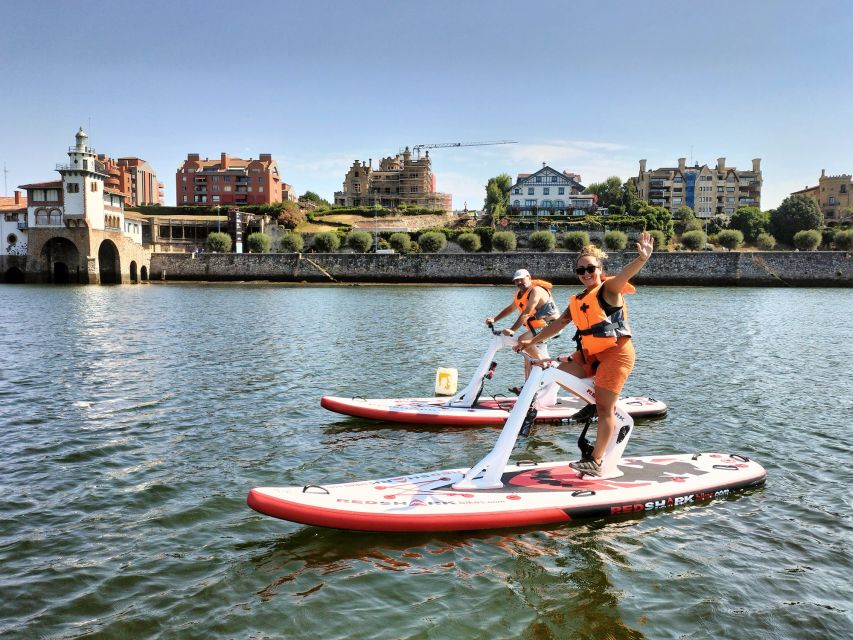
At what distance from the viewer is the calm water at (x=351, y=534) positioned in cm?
636

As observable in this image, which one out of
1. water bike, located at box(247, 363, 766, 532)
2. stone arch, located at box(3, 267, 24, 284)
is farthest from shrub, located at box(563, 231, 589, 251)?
water bike, located at box(247, 363, 766, 532)

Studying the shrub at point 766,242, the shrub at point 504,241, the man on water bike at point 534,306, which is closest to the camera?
the man on water bike at point 534,306

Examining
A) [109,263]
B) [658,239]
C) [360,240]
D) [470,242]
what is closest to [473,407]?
[360,240]

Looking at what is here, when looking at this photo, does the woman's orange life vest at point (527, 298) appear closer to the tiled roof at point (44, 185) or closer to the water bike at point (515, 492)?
the water bike at point (515, 492)

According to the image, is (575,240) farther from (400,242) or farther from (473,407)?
(473,407)

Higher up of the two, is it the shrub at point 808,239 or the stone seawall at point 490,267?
the shrub at point 808,239

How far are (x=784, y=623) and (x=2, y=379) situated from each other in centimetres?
1924

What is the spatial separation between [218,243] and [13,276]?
26.6 metres

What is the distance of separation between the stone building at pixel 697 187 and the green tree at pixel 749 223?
1034 inches

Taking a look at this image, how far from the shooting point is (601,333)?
8.28 meters

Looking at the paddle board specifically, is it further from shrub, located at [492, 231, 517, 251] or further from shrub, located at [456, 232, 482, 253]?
shrub, located at [456, 232, 482, 253]

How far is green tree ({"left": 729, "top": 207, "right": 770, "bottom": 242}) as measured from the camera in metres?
108

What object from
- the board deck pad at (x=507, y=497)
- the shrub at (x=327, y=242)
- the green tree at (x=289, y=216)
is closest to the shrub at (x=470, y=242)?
the shrub at (x=327, y=242)

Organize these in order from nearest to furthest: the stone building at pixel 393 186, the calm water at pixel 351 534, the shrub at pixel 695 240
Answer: the calm water at pixel 351 534
the shrub at pixel 695 240
the stone building at pixel 393 186
